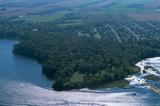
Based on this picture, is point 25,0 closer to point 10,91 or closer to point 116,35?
point 116,35

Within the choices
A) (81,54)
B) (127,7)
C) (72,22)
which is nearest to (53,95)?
(81,54)

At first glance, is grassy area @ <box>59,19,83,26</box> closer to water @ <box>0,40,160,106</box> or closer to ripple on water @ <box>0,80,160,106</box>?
water @ <box>0,40,160,106</box>

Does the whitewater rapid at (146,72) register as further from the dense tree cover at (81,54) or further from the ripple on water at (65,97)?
the ripple on water at (65,97)

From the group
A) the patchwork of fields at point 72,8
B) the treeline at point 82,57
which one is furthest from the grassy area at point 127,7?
the treeline at point 82,57

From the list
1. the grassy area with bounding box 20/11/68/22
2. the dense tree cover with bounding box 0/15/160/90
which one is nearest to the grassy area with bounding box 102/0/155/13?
the grassy area with bounding box 20/11/68/22

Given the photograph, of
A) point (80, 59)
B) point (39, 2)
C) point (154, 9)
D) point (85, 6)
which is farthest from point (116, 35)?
point (39, 2)

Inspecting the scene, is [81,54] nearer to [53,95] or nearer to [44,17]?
[53,95]
